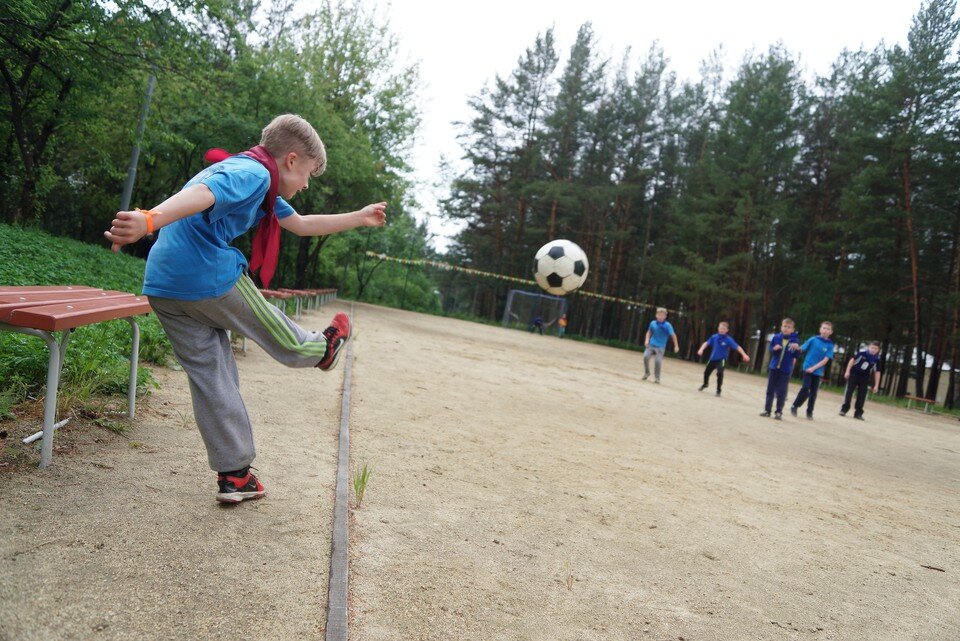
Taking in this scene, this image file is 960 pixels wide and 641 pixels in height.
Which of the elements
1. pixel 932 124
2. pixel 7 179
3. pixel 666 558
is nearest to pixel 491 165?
pixel 932 124

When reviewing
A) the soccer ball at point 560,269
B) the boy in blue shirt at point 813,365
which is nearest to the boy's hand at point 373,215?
the boy in blue shirt at point 813,365

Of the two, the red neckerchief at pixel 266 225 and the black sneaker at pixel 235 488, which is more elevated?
the red neckerchief at pixel 266 225

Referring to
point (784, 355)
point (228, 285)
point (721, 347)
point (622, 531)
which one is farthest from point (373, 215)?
point (721, 347)

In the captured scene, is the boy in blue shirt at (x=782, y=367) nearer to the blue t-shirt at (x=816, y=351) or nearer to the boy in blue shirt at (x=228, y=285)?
the blue t-shirt at (x=816, y=351)

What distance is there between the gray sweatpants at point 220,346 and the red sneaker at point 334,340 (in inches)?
7.5

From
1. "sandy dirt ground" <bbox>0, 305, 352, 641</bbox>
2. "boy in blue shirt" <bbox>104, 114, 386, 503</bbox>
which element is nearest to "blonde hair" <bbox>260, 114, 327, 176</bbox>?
"boy in blue shirt" <bbox>104, 114, 386, 503</bbox>

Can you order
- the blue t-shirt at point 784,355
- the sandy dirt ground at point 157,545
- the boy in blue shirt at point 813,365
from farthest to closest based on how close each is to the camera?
the boy in blue shirt at point 813,365 < the blue t-shirt at point 784,355 < the sandy dirt ground at point 157,545

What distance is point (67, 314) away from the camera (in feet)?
8.53

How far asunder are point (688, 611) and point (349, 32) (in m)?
26.2

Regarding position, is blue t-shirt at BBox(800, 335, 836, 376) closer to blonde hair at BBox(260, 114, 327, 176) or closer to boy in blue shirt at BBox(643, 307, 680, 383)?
boy in blue shirt at BBox(643, 307, 680, 383)

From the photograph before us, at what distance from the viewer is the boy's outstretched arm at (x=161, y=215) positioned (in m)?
2.16

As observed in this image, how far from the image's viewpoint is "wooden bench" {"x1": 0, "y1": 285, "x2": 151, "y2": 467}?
2523 millimetres

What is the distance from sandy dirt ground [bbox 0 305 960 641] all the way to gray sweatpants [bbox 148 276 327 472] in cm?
29

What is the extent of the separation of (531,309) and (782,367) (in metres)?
26.5
